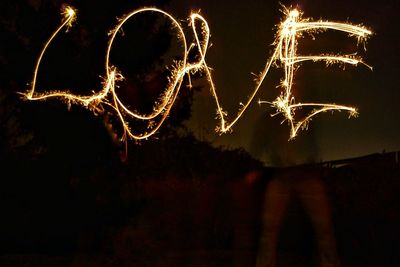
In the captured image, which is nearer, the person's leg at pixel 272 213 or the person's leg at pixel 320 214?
the person's leg at pixel 320 214

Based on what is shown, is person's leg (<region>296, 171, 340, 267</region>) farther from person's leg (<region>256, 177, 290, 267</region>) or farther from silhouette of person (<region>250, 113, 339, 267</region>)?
person's leg (<region>256, 177, 290, 267</region>)

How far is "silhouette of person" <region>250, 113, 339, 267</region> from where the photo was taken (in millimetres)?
6602

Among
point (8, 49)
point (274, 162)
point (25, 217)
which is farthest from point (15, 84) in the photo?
point (274, 162)

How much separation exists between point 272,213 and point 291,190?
0.97ft

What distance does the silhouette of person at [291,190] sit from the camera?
21.7ft

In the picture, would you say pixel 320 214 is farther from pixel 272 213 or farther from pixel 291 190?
pixel 272 213

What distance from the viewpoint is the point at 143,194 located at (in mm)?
9992

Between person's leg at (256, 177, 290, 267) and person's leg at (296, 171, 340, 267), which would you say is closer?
person's leg at (296, 171, 340, 267)

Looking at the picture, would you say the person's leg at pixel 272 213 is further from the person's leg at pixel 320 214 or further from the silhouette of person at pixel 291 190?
the person's leg at pixel 320 214

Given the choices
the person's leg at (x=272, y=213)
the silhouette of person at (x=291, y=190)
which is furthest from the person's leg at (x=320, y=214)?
the person's leg at (x=272, y=213)

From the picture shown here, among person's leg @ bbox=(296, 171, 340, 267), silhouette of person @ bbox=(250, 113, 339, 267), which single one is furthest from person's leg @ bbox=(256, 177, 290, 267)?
person's leg @ bbox=(296, 171, 340, 267)

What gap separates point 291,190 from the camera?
21.9 feet

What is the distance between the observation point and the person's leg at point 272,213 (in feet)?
21.9

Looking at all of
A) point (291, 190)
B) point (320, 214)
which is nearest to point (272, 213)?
point (291, 190)
